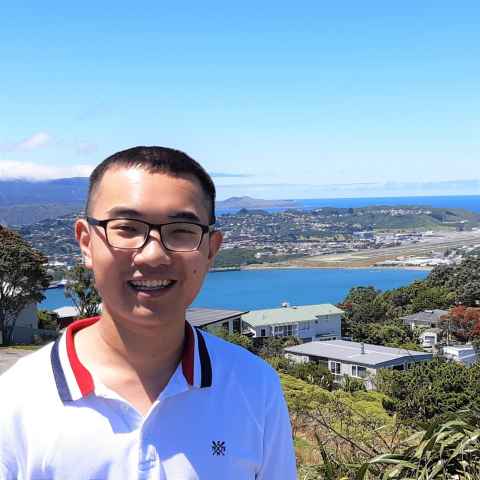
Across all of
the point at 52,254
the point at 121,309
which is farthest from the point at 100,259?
the point at 52,254

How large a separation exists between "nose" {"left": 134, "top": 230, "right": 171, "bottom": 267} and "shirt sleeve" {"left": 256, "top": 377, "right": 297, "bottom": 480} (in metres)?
0.37

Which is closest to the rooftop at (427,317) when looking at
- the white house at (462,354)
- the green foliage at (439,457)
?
the white house at (462,354)

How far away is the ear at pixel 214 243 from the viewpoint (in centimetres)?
127

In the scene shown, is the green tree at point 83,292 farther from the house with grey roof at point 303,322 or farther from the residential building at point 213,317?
the house with grey roof at point 303,322

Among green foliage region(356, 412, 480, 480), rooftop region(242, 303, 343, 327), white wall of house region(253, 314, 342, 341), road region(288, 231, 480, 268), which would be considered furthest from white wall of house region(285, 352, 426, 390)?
road region(288, 231, 480, 268)

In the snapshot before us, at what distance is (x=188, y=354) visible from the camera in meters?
1.26

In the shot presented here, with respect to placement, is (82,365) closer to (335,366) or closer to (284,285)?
(335,366)

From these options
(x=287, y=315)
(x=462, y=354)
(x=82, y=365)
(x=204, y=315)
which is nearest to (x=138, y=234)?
(x=82, y=365)

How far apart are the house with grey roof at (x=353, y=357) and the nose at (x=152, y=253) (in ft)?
53.7

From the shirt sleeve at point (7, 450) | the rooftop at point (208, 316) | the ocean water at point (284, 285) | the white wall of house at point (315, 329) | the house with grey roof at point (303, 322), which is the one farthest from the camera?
the ocean water at point (284, 285)

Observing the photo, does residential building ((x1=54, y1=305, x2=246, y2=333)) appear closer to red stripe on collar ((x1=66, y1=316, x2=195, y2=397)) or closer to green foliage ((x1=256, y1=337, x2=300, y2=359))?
green foliage ((x1=256, y1=337, x2=300, y2=359))

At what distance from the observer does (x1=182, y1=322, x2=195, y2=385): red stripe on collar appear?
1.22 meters

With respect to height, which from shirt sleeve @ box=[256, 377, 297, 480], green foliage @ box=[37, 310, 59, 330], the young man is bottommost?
green foliage @ box=[37, 310, 59, 330]

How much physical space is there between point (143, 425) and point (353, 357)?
776 inches
